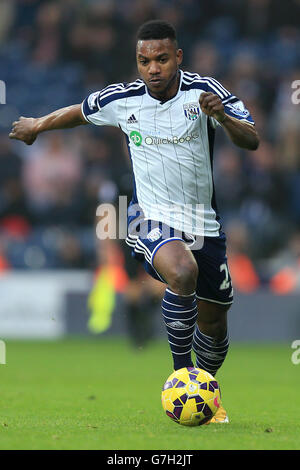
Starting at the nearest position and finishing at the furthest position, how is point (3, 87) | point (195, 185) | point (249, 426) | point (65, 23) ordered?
point (249, 426), point (195, 185), point (3, 87), point (65, 23)

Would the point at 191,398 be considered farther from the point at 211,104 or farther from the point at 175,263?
the point at 211,104

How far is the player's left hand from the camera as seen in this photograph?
532 centimetres

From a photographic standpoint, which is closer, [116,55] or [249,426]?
[249,426]

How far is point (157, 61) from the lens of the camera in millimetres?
5738

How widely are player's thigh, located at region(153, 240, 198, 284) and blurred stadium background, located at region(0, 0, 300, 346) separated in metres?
5.96

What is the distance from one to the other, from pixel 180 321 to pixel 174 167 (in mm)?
953

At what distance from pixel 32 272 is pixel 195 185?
836 cm

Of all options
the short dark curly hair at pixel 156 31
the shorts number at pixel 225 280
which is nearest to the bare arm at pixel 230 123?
the short dark curly hair at pixel 156 31

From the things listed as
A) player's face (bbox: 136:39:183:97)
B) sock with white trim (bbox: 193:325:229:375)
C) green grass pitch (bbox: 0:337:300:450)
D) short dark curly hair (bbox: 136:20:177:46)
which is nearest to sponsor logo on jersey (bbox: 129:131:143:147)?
player's face (bbox: 136:39:183:97)

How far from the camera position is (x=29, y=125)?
6.20 m

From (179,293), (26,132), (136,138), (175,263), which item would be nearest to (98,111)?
(136,138)

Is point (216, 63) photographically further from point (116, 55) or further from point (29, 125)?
point (29, 125)

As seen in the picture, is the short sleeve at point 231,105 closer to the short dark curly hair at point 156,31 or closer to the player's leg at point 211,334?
the short dark curly hair at point 156,31
